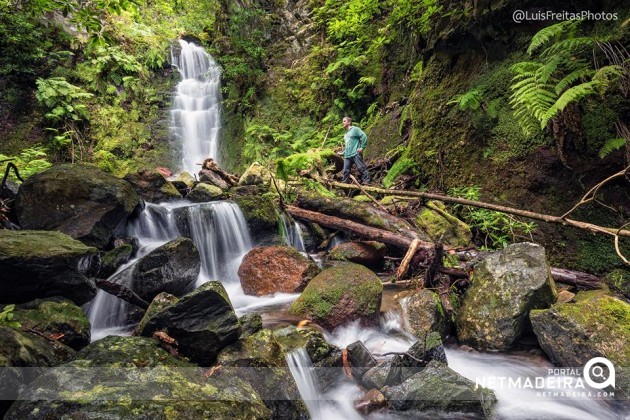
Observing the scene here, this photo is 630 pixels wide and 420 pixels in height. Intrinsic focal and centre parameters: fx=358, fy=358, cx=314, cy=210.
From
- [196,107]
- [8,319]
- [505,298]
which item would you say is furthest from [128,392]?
[196,107]

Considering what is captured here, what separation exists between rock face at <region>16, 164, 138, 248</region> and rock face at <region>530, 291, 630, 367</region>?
6.09 m

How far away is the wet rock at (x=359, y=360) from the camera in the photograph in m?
3.73

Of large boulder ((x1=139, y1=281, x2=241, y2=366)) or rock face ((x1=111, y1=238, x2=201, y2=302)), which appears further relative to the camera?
rock face ((x1=111, y1=238, x2=201, y2=302))

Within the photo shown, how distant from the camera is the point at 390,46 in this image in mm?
11453

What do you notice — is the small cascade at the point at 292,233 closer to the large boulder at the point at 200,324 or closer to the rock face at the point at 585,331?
the large boulder at the point at 200,324

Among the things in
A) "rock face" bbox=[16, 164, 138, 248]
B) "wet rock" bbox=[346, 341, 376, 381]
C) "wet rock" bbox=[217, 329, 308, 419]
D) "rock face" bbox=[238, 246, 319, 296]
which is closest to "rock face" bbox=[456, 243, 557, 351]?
"wet rock" bbox=[346, 341, 376, 381]

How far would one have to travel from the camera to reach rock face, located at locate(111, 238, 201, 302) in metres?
4.76

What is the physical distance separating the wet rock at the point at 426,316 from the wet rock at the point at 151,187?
6.20 metres

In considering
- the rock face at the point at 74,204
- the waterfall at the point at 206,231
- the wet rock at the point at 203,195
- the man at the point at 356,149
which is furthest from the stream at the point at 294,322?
the man at the point at 356,149

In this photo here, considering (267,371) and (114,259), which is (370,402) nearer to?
(267,371)

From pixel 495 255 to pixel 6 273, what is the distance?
5.30 meters

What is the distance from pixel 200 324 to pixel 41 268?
172cm

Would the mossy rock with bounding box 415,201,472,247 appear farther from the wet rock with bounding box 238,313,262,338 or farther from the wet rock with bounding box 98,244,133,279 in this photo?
the wet rock with bounding box 98,244,133,279

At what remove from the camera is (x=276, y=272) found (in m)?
5.88
